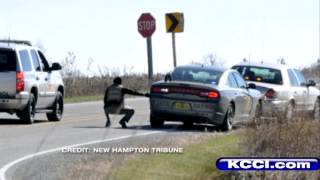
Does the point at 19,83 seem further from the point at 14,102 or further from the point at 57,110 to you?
the point at 57,110

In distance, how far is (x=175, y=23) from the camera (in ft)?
112

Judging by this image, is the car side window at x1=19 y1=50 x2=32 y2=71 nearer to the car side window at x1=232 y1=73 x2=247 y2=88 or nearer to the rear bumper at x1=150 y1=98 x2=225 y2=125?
the rear bumper at x1=150 y1=98 x2=225 y2=125

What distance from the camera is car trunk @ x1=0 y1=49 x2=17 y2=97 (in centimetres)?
2150

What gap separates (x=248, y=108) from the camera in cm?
2228

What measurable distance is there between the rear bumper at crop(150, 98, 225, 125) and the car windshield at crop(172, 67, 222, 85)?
67cm

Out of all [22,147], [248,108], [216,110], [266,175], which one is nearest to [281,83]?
[248,108]

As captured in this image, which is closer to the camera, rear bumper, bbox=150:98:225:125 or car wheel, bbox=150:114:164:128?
rear bumper, bbox=150:98:225:125

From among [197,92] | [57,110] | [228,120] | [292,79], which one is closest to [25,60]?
[57,110]

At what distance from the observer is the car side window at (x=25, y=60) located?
71.9 ft

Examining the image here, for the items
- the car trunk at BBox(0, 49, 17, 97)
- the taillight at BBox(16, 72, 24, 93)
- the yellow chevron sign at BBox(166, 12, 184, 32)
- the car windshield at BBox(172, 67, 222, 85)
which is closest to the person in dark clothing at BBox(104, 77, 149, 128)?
the car windshield at BBox(172, 67, 222, 85)

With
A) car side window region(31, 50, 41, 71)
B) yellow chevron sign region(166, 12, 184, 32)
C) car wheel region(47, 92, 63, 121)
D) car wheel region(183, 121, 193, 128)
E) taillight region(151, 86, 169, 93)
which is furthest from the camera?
yellow chevron sign region(166, 12, 184, 32)

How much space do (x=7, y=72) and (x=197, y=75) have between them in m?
4.19

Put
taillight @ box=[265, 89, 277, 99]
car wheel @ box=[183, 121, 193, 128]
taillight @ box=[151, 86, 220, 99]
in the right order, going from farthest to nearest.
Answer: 1. taillight @ box=[265, 89, 277, 99]
2. car wheel @ box=[183, 121, 193, 128]
3. taillight @ box=[151, 86, 220, 99]

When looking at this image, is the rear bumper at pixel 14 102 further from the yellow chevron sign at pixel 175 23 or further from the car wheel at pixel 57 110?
the yellow chevron sign at pixel 175 23
